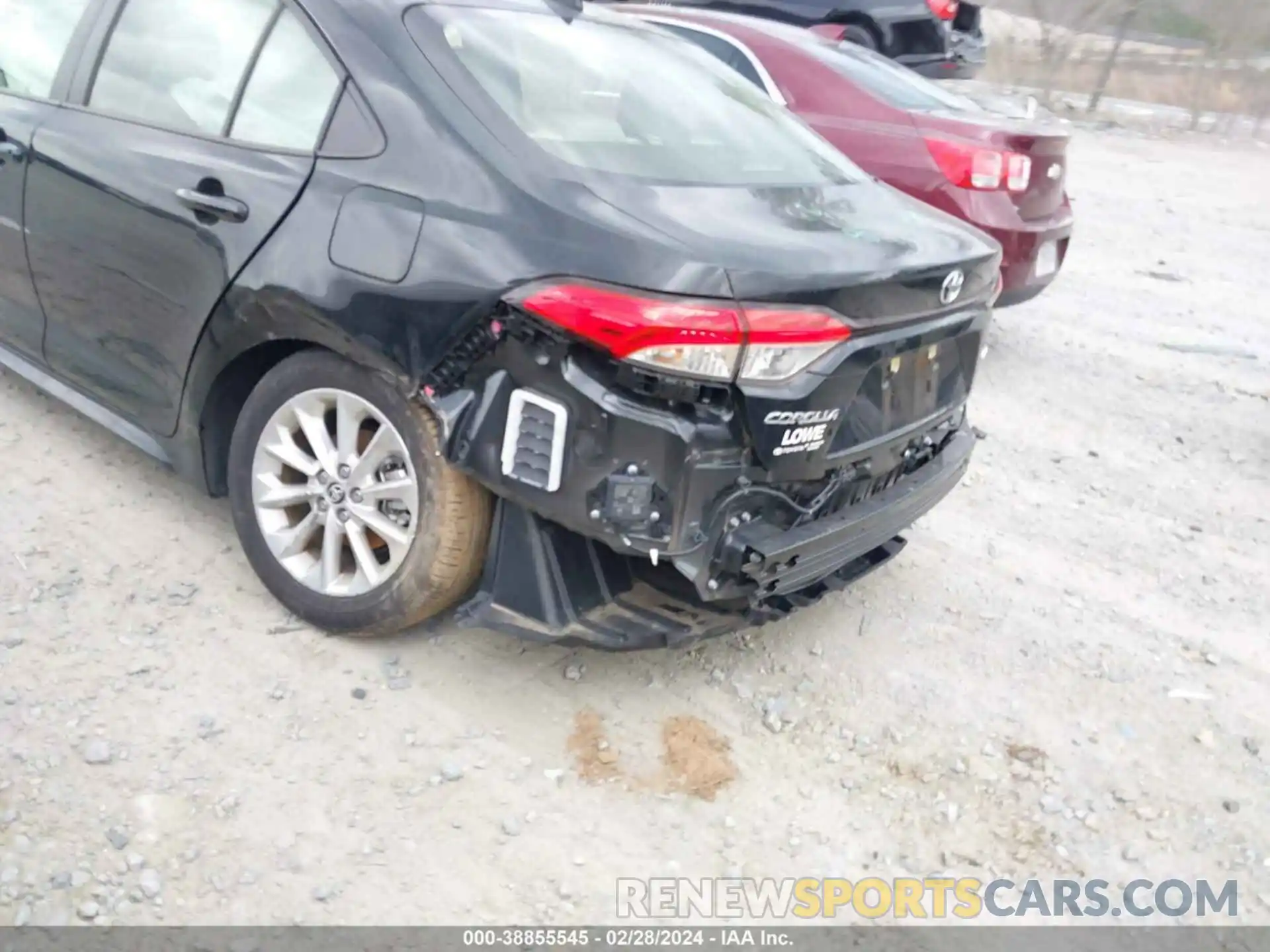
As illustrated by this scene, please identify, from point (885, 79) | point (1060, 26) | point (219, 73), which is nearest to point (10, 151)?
point (219, 73)

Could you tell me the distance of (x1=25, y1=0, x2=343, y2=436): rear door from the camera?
295cm

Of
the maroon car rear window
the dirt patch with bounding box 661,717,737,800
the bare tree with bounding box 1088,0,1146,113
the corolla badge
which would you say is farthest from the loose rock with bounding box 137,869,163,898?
the bare tree with bounding box 1088,0,1146,113

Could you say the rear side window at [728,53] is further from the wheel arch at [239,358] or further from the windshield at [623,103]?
the wheel arch at [239,358]

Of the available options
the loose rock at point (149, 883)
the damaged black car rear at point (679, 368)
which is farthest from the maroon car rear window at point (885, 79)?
the loose rock at point (149, 883)

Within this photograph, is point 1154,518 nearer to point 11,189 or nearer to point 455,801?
point 455,801

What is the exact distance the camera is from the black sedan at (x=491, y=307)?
8.20ft

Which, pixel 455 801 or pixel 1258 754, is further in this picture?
pixel 1258 754

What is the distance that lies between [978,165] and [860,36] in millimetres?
4183

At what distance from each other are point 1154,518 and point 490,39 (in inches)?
119

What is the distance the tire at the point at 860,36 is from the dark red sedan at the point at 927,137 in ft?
9.99

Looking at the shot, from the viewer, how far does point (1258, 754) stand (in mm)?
3131

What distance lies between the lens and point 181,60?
3229mm

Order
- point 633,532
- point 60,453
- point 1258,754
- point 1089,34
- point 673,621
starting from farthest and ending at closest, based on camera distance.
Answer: point 1089,34 → point 60,453 → point 1258,754 → point 673,621 → point 633,532

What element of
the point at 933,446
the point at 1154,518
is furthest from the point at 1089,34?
the point at 933,446
